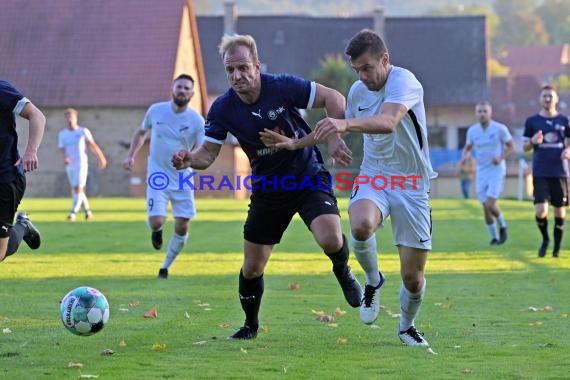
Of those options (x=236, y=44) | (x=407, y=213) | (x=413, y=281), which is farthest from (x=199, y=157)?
(x=413, y=281)

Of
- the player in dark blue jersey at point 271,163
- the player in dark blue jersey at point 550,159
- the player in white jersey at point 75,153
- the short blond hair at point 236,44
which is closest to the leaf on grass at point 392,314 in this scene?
the player in dark blue jersey at point 271,163

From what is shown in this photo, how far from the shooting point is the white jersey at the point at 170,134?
50.8 feet

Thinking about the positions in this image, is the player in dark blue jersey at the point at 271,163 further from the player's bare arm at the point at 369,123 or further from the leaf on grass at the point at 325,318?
the leaf on grass at the point at 325,318

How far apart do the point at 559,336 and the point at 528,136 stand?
8.73 metres

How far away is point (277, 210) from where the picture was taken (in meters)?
9.59

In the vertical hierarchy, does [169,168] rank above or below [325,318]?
above

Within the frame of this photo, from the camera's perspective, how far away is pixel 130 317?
36.5 ft

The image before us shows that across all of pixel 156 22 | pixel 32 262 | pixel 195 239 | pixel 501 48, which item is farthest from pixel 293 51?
pixel 501 48

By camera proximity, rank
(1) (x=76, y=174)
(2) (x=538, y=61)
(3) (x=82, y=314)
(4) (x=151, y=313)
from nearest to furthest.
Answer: (3) (x=82, y=314) < (4) (x=151, y=313) < (1) (x=76, y=174) < (2) (x=538, y=61)

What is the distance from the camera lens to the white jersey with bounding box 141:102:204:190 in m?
15.5

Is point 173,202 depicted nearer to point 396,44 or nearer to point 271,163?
point 271,163

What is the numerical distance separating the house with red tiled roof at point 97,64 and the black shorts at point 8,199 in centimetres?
4269

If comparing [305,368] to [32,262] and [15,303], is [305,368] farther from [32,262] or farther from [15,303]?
[32,262]

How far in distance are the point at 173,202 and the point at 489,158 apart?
7.42 meters
